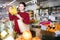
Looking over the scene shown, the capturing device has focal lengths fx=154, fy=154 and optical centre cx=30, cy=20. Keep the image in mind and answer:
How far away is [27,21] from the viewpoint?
121 centimetres

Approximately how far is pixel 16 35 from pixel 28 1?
0.51m

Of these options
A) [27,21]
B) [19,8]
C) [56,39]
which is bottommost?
[56,39]

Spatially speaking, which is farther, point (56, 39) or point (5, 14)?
point (5, 14)

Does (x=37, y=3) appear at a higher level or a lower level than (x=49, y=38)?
higher

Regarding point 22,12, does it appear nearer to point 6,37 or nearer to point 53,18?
point 6,37

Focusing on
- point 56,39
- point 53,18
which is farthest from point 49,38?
point 53,18

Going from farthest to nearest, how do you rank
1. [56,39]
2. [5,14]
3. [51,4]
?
[51,4], [5,14], [56,39]

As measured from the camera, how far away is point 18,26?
120cm

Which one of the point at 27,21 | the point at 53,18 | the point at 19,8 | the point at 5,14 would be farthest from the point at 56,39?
the point at 5,14

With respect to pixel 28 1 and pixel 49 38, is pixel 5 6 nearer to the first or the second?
pixel 28 1

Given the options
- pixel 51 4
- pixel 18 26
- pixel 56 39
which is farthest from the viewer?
pixel 51 4

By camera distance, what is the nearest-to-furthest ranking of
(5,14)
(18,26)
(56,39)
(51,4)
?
(56,39) < (18,26) < (5,14) < (51,4)

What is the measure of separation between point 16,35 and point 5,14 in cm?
41

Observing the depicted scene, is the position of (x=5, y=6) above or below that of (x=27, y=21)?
above
